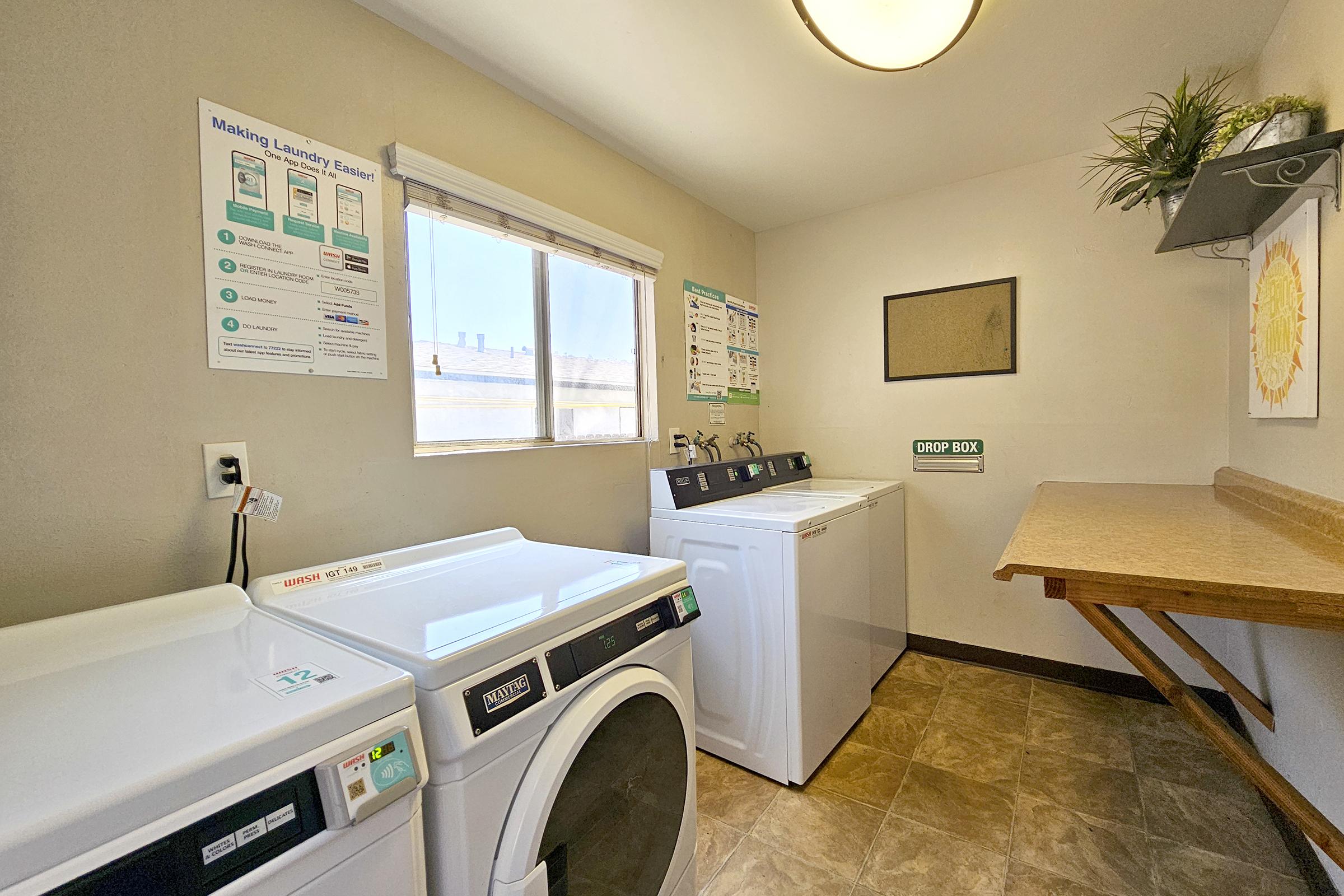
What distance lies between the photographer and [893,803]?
174 centimetres

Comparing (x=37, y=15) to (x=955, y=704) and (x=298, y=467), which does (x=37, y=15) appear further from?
(x=955, y=704)

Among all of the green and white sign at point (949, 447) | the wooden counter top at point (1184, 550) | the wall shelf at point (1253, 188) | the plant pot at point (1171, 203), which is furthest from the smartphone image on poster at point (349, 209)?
the green and white sign at point (949, 447)

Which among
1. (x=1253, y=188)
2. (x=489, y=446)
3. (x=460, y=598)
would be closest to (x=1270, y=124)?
(x=1253, y=188)

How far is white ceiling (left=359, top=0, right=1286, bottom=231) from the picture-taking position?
151 cm

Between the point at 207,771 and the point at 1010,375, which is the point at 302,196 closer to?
the point at 207,771

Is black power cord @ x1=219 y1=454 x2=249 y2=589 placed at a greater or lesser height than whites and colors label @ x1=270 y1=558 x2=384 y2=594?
greater

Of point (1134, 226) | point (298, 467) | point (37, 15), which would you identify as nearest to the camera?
point (37, 15)

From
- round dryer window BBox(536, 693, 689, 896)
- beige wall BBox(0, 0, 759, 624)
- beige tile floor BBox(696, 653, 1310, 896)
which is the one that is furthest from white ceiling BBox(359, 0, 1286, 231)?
beige tile floor BBox(696, 653, 1310, 896)

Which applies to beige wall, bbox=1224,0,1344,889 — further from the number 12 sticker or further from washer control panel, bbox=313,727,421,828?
the number 12 sticker

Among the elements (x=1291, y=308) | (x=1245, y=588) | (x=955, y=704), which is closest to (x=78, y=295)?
(x=1245, y=588)

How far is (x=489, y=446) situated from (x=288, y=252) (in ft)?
2.48

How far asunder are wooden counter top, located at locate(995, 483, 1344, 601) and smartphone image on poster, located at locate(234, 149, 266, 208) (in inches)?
69.9

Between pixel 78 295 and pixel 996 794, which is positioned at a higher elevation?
pixel 78 295

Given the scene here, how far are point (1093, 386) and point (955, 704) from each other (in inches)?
58.7
